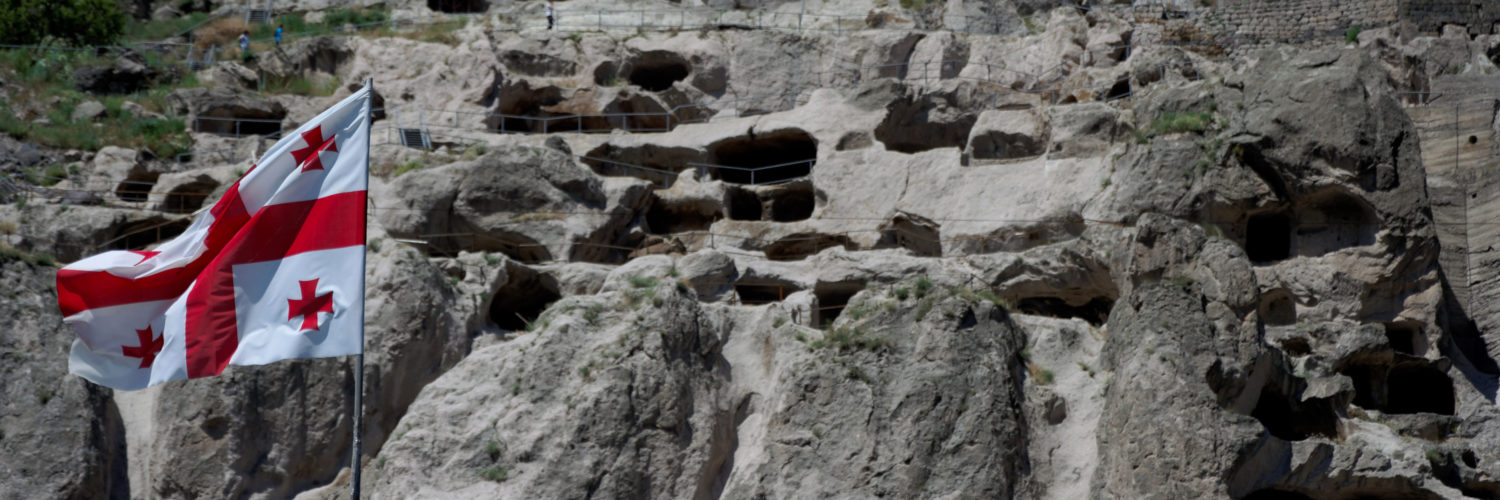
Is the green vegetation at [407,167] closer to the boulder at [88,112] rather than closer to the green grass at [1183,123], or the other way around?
the boulder at [88,112]

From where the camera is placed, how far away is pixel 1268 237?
84.8ft

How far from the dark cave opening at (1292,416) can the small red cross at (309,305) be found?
38.7 feet

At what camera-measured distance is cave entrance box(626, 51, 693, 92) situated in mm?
34062

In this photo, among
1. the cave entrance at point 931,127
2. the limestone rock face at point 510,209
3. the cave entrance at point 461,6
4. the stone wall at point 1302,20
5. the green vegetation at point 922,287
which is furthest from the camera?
the cave entrance at point 461,6

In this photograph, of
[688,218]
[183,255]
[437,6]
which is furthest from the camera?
[437,6]

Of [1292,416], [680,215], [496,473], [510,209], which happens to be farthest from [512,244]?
[1292,416]

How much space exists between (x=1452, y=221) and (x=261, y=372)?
17690mm

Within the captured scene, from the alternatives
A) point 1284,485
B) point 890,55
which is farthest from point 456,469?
point 890,55

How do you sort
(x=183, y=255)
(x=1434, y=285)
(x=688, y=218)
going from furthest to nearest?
1. (x=688, y=218)
2. (x=1434, y=285)
3. (x=183, y=255)

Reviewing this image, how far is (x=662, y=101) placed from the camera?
32.4 m

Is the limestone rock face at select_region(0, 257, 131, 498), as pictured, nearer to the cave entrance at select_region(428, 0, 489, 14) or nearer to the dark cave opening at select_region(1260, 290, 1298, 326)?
the dark cave opening at select_region(1260, 290, 1298, 326)

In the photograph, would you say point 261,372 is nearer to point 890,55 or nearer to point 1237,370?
point 1237,370

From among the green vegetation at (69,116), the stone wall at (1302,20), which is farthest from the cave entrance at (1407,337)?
the green vegetation at (69,116)

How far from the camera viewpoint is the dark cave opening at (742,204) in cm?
2920
